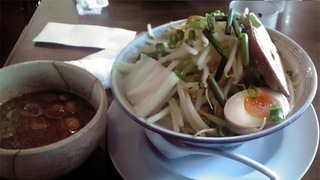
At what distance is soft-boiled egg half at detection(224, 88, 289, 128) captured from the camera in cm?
65

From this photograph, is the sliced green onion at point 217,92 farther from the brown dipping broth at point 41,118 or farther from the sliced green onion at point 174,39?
the brown dipping broth at point 41,118

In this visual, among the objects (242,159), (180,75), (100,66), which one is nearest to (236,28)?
(180,75)

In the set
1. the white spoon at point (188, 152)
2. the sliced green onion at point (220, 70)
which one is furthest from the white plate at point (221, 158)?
the sliced green onion at point (220, 70)

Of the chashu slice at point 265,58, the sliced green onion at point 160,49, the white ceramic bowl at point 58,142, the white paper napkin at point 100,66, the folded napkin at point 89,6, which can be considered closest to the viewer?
the white ceramic bowl at point 58,142

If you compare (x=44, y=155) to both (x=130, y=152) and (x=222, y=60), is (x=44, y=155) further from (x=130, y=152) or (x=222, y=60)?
(x=222, y=60)

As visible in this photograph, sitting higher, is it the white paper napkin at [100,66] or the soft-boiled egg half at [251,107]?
the soft-boiled egg half at [251,107]

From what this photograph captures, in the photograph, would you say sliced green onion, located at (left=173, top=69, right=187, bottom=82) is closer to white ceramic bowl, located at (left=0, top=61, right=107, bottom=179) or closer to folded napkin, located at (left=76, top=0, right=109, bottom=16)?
white ceramic bowl, located at (left=0, top=61, right=107, bottom=179)

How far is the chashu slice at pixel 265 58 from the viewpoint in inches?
27.2

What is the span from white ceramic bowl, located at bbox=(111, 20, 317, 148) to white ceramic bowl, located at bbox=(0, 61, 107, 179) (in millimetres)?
57

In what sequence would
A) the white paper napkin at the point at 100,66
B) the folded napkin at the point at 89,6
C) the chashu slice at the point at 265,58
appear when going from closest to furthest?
1. the chashu slice at the point at 265,58
2. the white paper napkin at the point at 100,66
3. the folded napkin at the point at 89,6

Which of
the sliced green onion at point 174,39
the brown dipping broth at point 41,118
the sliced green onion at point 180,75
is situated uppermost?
the sliced green onion at point 174,39

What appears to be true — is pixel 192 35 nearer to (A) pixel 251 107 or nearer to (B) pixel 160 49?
(B) pixel 160 49

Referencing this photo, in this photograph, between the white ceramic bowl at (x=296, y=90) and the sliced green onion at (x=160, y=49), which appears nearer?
the white ceramic bowl at (x=296, y=90)

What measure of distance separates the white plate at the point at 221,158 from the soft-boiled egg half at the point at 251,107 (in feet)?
0.35
